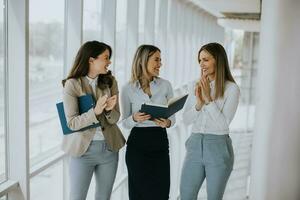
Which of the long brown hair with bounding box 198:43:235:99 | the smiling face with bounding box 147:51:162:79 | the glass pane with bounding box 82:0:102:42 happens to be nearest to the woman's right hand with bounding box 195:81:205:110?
the long brown hair with bounding box 198:43:235:99

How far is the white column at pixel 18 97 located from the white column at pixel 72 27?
76 centimetres

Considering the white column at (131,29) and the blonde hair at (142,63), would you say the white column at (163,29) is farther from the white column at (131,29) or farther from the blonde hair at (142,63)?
the blonde hair at (142,63)

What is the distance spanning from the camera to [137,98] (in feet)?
9.26

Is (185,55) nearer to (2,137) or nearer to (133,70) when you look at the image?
(133,70)

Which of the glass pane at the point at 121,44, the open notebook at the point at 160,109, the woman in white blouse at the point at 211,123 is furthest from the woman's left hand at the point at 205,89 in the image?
the glass pane at the point at 121,44

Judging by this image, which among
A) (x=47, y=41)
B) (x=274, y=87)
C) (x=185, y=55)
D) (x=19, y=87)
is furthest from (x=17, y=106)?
(x=185, y=55)

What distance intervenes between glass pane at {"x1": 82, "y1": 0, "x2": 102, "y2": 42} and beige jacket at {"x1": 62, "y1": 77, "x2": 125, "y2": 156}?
855mm

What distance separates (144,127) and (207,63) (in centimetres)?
63

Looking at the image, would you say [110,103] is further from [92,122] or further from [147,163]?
[147,163]

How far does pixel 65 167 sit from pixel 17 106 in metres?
0.97

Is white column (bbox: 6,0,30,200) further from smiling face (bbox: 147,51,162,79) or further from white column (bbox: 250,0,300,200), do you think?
white column (bbox: 250,0,300,200)

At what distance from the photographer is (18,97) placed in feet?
7.20

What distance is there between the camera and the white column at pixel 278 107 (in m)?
3.05

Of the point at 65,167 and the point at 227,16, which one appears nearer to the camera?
the point at 65,167
